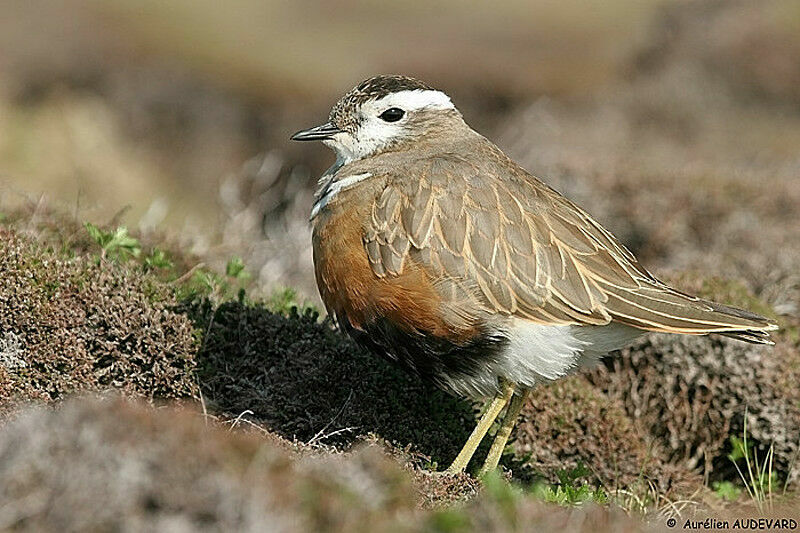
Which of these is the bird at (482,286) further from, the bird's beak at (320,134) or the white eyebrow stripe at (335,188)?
the bird's beak at (320,134)

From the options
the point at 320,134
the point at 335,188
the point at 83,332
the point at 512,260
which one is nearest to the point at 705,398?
the point at 512,260

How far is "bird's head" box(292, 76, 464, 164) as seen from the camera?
699cm

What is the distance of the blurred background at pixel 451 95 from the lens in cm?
1334

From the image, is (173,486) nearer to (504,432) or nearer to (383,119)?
(504,432)

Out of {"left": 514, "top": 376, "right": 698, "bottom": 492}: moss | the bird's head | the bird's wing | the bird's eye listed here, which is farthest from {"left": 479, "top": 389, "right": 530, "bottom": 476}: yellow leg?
the bird's eye

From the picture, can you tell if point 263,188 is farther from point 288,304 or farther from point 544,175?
point 288,304

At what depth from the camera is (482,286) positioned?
5941 millimetres

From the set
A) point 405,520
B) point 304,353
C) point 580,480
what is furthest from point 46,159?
point 405,520

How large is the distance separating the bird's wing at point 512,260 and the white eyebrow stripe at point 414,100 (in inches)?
32.6

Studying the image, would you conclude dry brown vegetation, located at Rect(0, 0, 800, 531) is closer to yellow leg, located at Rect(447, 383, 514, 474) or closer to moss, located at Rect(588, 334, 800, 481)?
moss, located at Rect(588, 334, 800, 481)

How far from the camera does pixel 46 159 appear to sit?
1479 centimetres

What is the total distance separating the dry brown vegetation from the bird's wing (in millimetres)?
1008

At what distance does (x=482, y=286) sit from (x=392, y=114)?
63.9 inches

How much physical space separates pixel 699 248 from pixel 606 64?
11596 mm
